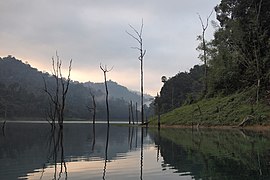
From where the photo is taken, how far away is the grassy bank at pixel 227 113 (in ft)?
110

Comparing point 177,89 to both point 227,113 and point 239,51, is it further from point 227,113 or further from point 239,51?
point 227,113

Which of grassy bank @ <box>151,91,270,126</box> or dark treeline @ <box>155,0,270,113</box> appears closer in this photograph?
grassy bank @ <box>151,91,270,126</box>

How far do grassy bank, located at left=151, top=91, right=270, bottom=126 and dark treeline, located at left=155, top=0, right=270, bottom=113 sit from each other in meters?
1.30

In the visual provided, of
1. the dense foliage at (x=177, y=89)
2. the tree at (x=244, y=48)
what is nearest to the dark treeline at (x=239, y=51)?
the tree at (x=244, y=48)

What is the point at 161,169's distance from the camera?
10.7m

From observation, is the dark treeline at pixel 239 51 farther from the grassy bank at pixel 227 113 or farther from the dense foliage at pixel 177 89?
the dense foliage at pixel 177 89

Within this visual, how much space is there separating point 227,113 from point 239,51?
12424 mm

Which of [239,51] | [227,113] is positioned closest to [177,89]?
[239,51]

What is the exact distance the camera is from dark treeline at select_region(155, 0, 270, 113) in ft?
137

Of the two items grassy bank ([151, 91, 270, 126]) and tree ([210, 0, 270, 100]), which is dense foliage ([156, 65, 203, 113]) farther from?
grassy bank ([151, 91, 270, 126])

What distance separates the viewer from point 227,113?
1469 inches

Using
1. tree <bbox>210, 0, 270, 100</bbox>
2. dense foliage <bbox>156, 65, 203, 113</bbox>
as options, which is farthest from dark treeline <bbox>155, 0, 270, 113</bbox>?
dense foliage <bbox>156, 65, 203, 113</bbox>

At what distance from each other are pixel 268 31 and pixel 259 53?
318 centimetres

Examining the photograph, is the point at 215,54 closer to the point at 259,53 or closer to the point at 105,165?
the point at 259,53
